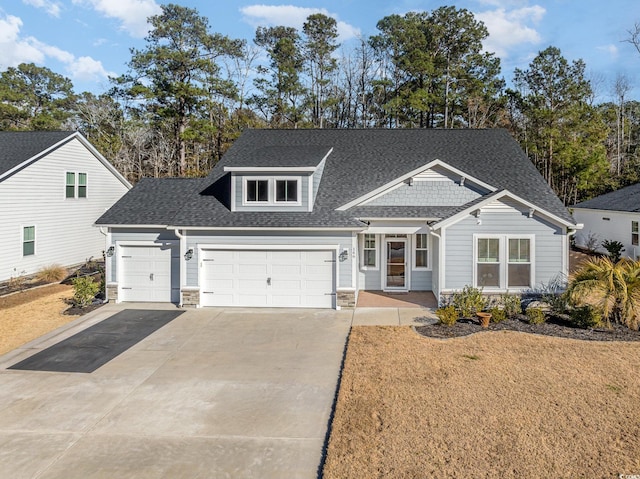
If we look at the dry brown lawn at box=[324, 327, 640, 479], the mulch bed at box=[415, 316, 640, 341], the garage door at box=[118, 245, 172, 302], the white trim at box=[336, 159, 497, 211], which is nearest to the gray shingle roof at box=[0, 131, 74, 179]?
the garage door at box=[118, 245, 172, 302]

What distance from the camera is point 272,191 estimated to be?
14773 millimetres

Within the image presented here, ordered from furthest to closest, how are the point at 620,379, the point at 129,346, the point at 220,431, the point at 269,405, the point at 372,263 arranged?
the point at 372,263 < the point at 129,346 < the point at 620,379 < the point at 269,405 < the point at 220,431

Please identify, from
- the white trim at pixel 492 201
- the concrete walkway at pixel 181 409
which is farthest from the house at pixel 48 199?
the white trim at pixel 492 201

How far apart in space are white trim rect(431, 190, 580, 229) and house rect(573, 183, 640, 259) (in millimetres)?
10809

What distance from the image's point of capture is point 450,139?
19.7 m

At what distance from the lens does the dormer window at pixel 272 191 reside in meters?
14.7

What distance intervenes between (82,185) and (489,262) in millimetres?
19278

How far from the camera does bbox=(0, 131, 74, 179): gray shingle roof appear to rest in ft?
61.1

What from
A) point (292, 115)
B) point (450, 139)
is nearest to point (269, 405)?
point (450, 139)

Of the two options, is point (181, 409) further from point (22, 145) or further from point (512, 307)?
point (22, 145)

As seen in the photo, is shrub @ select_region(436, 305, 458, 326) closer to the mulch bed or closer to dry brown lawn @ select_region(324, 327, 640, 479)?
the mulch bed

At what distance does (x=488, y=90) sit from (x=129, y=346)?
114ft

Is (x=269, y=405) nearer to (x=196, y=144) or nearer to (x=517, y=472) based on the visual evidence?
(x=517, y=472)

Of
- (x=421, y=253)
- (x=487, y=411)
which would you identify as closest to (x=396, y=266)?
(x=421, y=253)
